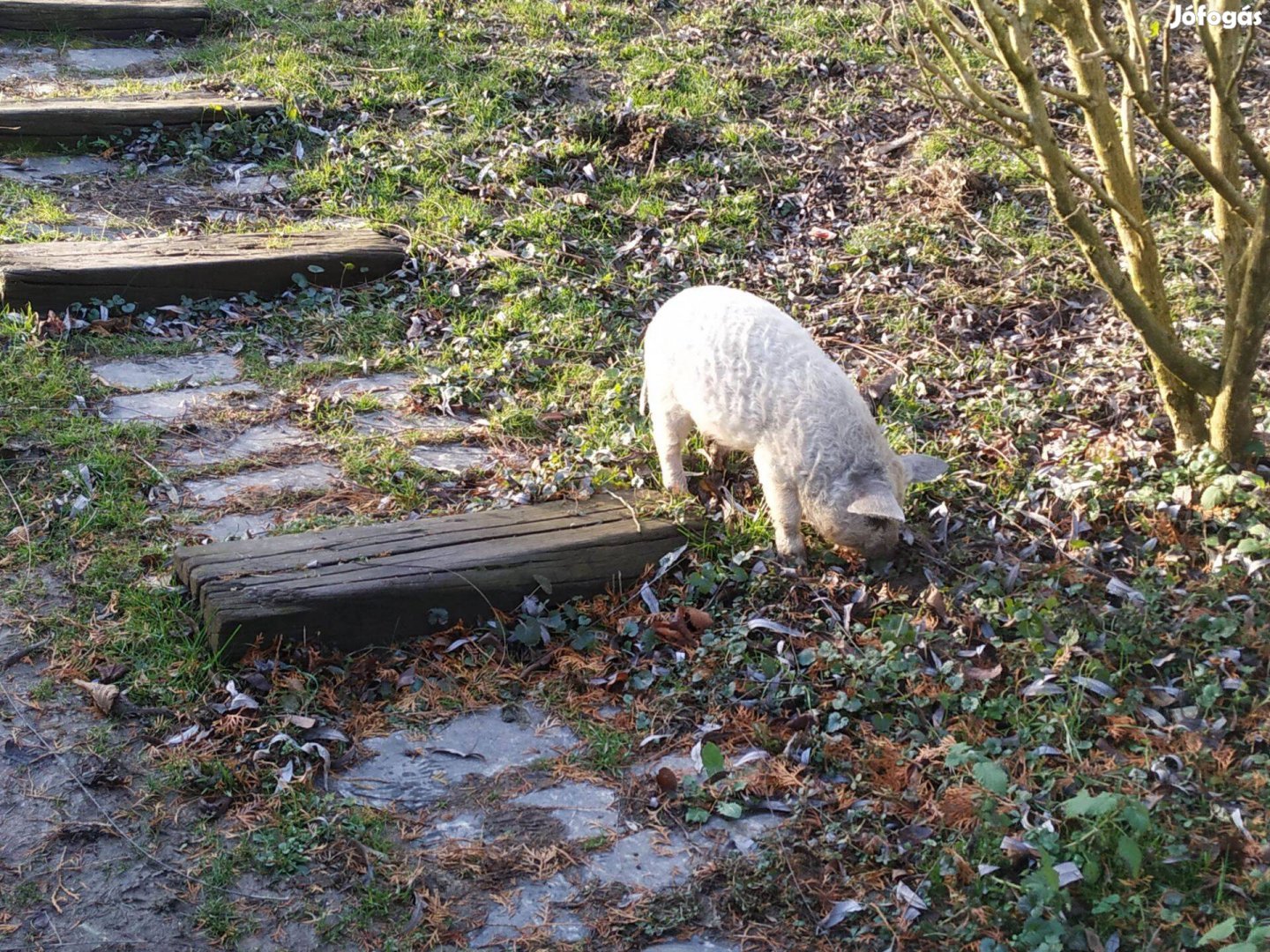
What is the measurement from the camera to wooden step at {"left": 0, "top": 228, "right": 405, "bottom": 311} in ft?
22.0

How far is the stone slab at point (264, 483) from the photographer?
5.53 metres

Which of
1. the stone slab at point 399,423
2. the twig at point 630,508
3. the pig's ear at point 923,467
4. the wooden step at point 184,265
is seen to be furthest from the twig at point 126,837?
the wooden step at point 184,265

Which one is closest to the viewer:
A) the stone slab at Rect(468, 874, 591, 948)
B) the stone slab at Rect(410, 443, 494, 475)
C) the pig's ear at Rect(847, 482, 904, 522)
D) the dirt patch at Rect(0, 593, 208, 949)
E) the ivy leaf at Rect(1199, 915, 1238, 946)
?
the ivy leaf at Rect(1199, 915, 1238, 946)

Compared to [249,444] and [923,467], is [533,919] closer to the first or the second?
[923,467]

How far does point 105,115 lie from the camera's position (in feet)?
28.2

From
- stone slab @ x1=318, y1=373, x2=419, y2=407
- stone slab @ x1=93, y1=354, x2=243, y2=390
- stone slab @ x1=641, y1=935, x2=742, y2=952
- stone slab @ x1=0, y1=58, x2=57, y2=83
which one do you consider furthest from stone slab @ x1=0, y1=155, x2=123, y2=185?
stone slab @ x1=641, y1=935, x2=742, y2=952

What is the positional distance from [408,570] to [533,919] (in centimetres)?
165

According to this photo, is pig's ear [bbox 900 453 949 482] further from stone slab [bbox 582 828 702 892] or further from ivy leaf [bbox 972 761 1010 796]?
stone slab [bbox 582 828 702 892]

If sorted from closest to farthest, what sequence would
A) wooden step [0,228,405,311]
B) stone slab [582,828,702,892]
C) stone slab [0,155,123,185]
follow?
stone slab [582,828,702,892]
wooden step [0,228,405,311]
stone slab [0,155,123,185]

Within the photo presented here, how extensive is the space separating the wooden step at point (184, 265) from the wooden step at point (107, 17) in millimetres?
4236

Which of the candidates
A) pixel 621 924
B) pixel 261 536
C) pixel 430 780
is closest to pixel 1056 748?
pixel 621 924

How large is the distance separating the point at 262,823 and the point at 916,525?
3.21 meters

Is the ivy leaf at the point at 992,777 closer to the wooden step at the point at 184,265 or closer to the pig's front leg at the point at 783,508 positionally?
the pig's front leg at the point at 783,508

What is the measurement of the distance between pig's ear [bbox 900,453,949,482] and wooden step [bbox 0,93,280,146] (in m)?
6.40
